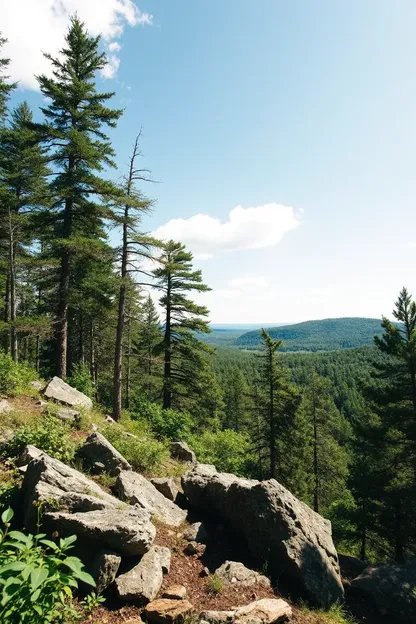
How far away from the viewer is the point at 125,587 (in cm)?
473

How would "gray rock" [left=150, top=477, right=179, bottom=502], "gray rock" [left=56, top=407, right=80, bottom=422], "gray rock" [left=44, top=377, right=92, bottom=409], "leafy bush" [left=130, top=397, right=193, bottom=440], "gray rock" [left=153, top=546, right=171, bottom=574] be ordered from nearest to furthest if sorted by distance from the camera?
"gray rock" [left=153, top=546, right=171, bottom=574] < "gray rock" [left=150, top=477, right=179, bottom=502] < "gray rock" [left=56, top=407, right=80, bottom=422] < "gray rock" [left=44, top=377, right=92, bottom=409] < "leafy bush" [left=130, top=397, right=193, bottom=440]

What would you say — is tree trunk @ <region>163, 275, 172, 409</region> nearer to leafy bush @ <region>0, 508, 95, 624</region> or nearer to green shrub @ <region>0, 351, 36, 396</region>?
green shrub @ <region>0, 351, 36, 396</region>

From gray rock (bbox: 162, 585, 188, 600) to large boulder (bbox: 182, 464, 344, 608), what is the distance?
2.49m

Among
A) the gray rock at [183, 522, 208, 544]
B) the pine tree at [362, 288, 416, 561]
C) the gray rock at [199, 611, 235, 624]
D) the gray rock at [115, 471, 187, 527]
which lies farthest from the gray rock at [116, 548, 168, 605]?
the pine tree at [362, 288, 416, 561]

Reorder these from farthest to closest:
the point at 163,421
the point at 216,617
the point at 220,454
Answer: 1. the point at 220,454
2. the point at 163,421
3. the point at 216,617

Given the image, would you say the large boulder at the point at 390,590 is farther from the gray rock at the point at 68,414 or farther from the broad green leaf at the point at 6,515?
the broad green leaf at the point at 6,515

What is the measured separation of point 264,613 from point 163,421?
11658mm

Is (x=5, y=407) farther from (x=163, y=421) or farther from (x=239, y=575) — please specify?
(x=163, y=421)

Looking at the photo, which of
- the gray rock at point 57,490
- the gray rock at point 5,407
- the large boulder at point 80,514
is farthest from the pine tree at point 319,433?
the large boulder at point 80,514

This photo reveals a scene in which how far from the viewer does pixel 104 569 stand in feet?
15.4

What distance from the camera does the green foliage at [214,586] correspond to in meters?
5.68

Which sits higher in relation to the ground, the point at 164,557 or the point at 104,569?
the point at 104,569

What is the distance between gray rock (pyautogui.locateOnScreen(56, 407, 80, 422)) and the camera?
10.4 m

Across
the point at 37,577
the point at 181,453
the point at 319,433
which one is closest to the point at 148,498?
the point at 37,577
